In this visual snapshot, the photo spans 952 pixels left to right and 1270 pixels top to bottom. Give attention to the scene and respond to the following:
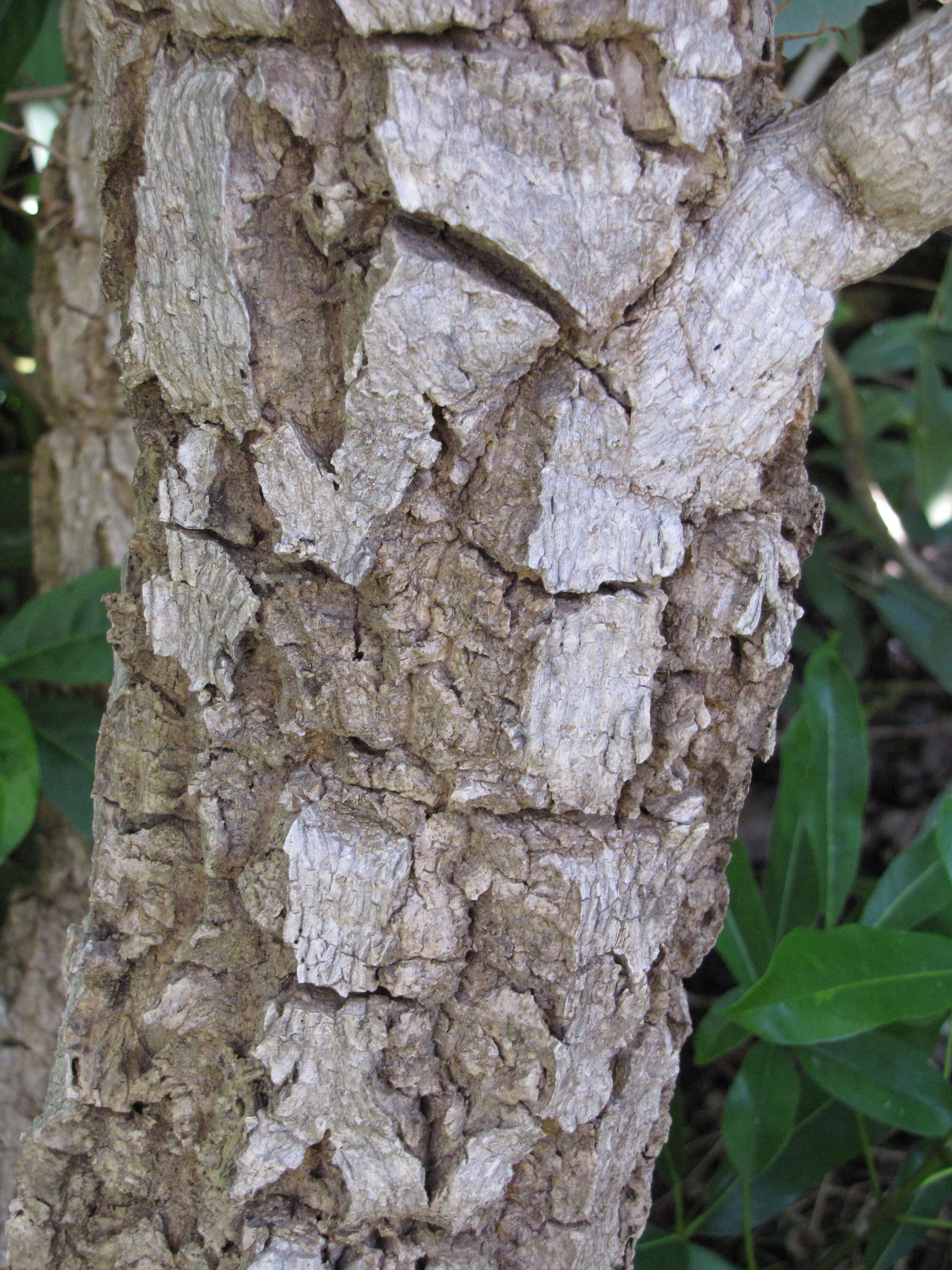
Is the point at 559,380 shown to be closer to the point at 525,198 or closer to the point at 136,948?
the point at 525,198

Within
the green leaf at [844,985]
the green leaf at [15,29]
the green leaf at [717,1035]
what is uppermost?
the green leaf at [15,29]

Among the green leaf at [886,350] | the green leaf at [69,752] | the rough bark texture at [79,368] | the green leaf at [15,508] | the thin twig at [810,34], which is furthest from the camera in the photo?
the green leaf at [886,350]

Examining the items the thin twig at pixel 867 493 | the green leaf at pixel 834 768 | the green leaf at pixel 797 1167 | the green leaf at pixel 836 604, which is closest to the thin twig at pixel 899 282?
the thin twig at pixel 867 493

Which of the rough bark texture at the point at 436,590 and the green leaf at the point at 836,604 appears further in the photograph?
the green leaf at the point at 836,604

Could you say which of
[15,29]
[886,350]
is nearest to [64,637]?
[15,29]

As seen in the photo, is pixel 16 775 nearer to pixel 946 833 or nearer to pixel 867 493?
pixel 946 833

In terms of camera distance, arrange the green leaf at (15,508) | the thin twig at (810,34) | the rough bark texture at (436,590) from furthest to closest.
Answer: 1. the green leaf at (15,508)
2. the thin twig at (810,34)
3. the rough bark texture at (436,590)

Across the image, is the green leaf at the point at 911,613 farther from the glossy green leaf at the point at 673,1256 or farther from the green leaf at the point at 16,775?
the green leaf at the point at 16,775
